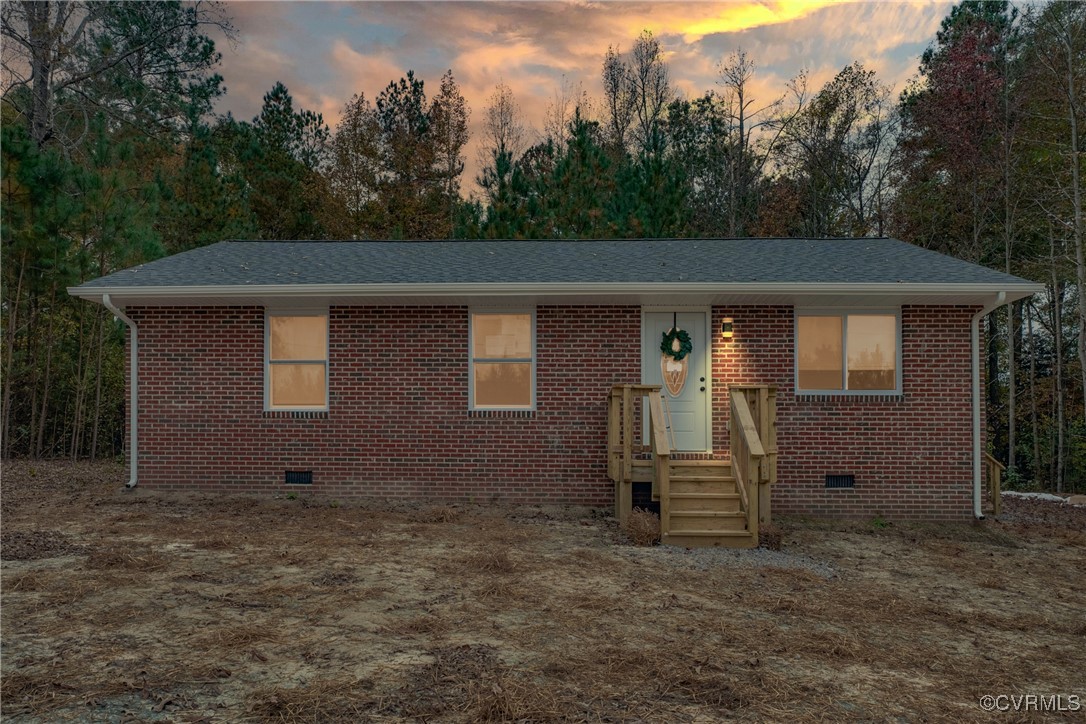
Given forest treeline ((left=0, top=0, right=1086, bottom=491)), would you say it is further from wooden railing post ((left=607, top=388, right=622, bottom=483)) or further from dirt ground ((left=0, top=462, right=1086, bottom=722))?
wooden railing post ((left=607, top=388, right=622, bottom=483))

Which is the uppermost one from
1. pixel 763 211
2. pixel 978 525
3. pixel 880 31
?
pixel 880 31

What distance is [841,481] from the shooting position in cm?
951

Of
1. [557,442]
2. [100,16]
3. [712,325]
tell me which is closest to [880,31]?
[712,325]

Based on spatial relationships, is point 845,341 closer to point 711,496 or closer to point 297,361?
point 711,496

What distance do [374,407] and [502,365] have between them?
1805 millimetres

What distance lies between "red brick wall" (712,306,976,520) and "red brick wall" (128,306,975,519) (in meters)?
0.02

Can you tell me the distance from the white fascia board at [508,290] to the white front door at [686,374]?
2.13 feet

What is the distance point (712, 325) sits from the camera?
9.77m

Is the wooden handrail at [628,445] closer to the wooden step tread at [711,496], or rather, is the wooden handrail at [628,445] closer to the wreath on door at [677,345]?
the wooden step tread at [711,496]

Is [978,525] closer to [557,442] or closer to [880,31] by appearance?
[557,442]

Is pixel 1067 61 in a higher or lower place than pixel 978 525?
higher

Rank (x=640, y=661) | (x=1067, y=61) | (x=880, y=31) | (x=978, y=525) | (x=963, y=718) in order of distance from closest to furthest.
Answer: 1. (x=963, y=718)
2. (x=640, y=661)
3. (x=978, y=525)
4. (x=1067, y=61)
5. (x=880, y=31)

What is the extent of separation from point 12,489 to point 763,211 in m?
21.5

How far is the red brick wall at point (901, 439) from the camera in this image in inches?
372
